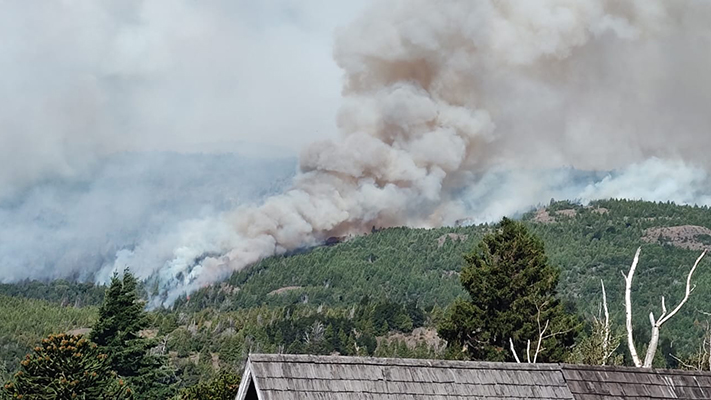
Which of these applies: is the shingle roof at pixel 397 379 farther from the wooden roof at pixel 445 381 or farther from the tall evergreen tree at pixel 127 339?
the tall evergreen tree at pixel 127 339

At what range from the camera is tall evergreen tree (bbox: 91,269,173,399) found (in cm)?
6010

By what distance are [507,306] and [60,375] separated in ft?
65.9

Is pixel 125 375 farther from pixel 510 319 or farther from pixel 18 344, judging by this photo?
pixel 18 344

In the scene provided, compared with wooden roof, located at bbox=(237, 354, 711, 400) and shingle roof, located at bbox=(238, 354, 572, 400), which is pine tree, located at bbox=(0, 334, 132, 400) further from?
shingle roof, located at bbox=(238, 354, 572, 400)

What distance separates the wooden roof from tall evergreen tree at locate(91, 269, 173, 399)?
155ft

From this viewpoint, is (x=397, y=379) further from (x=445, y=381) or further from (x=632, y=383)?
(x=632, y=383)

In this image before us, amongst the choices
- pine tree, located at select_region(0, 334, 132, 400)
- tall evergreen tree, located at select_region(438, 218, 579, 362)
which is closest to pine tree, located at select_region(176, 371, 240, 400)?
pine tree, located at select_region(0, 334, 132, 400)

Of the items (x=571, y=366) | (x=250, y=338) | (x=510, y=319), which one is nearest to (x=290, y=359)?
(x=571, y=366)

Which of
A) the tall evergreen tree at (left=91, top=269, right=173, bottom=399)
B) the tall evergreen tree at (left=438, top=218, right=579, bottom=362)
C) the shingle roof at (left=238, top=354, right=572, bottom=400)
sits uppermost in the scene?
the tall evergreen tree at (left=91, top=269, right=173, bottom=399)

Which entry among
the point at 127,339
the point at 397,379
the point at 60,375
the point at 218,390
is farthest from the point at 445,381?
the point at 127,339

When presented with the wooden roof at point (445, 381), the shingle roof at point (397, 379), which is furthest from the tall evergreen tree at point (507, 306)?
the shingle roof at point (397, 379)

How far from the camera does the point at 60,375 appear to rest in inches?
1516

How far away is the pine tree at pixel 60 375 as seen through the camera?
37562 millimetres

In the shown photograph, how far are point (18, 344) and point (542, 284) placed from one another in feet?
479
